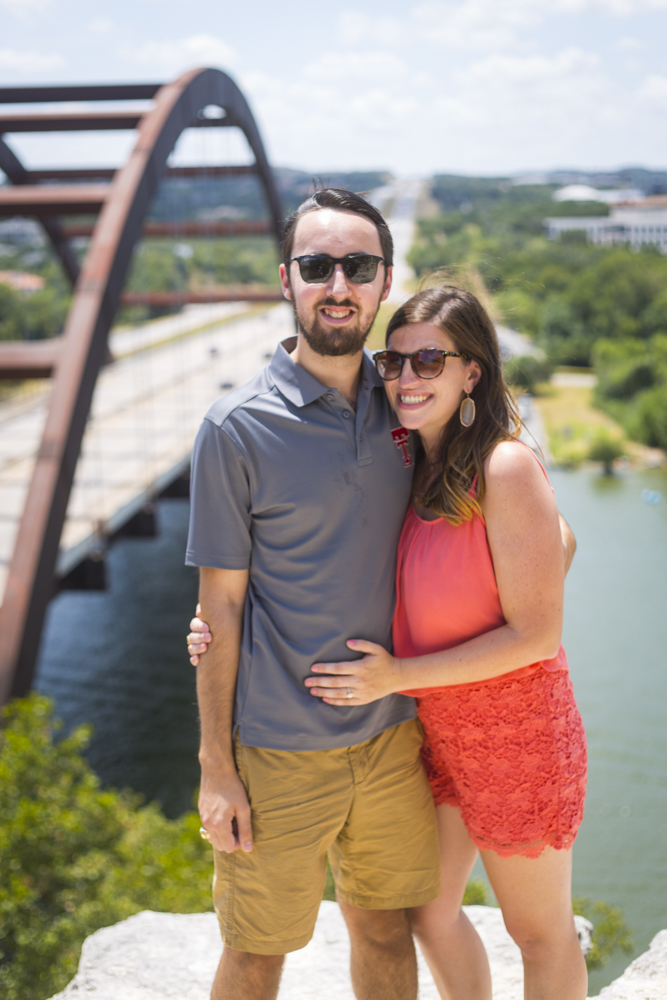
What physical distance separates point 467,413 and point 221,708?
3.33ft

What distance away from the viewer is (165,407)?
23.2 metres

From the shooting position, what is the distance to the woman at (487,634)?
7.32 feet

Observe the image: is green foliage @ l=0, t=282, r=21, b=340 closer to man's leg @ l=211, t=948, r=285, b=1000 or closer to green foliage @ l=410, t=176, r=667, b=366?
green foliage @ l=410, t=176, r=667, b=366

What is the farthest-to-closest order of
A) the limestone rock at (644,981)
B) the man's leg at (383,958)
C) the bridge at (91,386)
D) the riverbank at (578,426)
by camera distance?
the riverbank at (578,426)
the bridge at (91,386)
the limestone rock at (644,981)
the man's leg at (383,958)

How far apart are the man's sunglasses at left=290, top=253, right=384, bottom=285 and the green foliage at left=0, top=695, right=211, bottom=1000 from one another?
4.87 metres

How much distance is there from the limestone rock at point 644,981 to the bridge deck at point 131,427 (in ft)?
25.2

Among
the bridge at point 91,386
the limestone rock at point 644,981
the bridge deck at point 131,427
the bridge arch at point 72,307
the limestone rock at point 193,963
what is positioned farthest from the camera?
the bridge deck at point 131,427

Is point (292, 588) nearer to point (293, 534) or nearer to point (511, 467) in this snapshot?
point (293, 534)

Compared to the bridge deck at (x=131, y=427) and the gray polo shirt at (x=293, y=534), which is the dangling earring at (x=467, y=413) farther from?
the bridge deck at (x=131, y=427)

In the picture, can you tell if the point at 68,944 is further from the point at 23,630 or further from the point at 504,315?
the point at 504,315

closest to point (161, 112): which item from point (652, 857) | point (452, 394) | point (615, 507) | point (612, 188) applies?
point (452, 394)

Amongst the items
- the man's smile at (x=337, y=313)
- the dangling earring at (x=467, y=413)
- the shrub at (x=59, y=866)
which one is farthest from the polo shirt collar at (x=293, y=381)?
the shrub at (x=59, y=866)

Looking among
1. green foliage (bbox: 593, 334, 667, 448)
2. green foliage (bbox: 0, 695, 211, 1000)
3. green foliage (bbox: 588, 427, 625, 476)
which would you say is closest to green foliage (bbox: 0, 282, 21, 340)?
green foliage (bbox: 588, 427, 625, 476)

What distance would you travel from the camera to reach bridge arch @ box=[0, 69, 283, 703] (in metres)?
7.79
